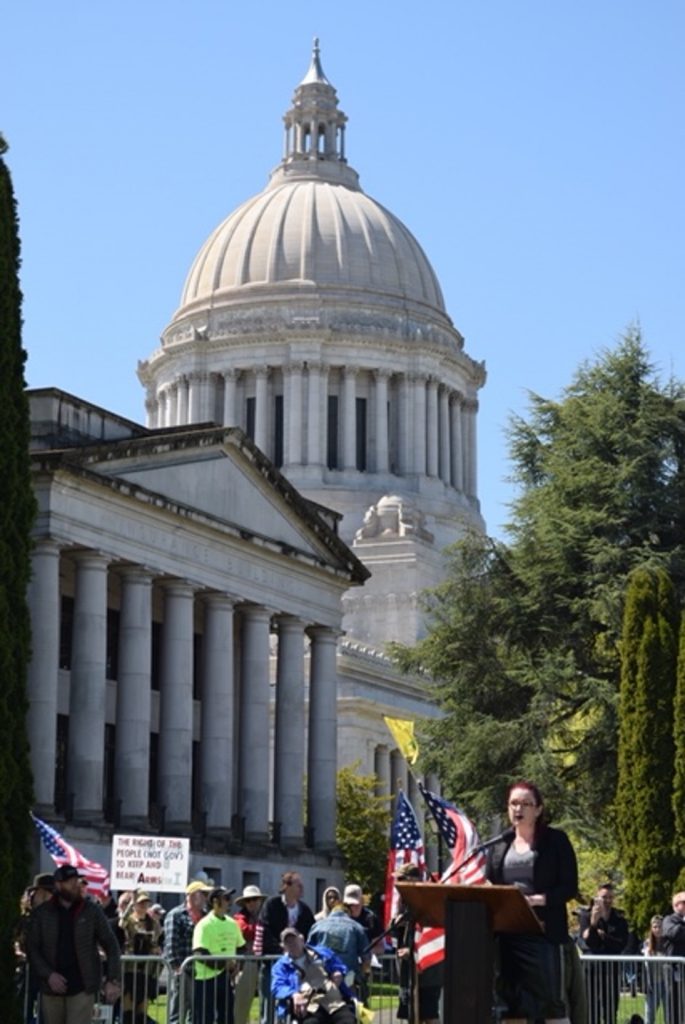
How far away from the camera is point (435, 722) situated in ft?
179

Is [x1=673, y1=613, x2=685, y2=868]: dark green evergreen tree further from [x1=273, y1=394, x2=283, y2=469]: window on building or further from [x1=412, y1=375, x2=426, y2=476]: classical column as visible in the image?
[x1=412, y1=375, x2=426, y2=476]: classical column

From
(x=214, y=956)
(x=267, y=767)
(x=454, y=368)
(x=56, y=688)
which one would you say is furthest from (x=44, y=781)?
(x=454, y=368)

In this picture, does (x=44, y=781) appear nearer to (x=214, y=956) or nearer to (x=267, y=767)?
(x=267, y=767)

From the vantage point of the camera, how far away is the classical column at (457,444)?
373 feet

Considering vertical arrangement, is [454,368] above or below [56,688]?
above

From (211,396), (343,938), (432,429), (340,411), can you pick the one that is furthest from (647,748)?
(211,396)

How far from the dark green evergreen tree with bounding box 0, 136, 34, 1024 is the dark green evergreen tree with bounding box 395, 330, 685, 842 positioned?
89.0 ft

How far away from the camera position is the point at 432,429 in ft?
363

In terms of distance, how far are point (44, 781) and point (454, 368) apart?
68.8m

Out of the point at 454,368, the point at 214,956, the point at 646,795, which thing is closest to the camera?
the point at 214,956

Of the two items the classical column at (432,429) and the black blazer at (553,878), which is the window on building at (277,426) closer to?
the classical column at (432,429)

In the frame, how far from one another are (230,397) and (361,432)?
22.8 feet

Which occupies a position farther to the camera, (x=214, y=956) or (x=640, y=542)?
(x=640, y=542)

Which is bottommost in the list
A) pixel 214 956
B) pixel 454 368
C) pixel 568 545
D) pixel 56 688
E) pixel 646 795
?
pixel 214 956
